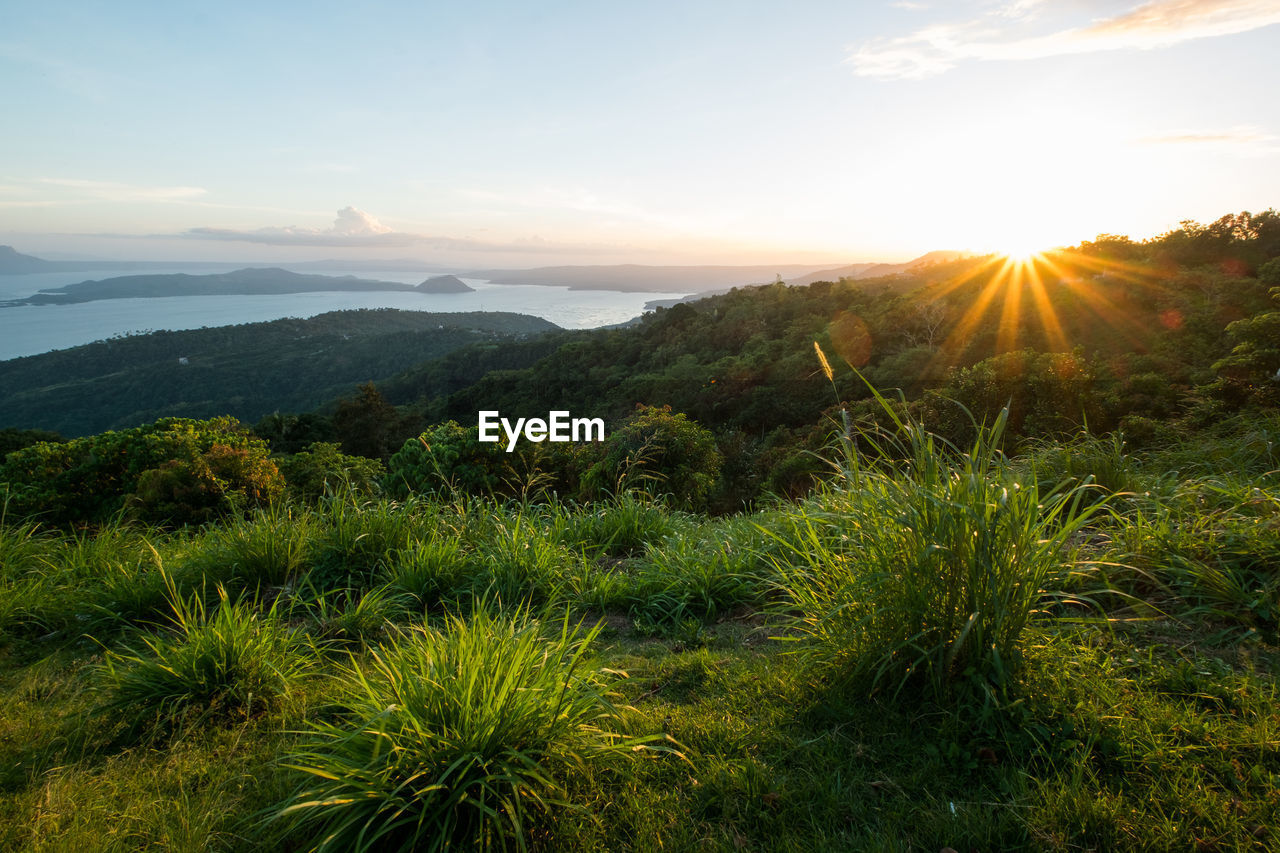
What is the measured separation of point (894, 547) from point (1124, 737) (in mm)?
819

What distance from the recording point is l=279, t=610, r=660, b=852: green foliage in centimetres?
160

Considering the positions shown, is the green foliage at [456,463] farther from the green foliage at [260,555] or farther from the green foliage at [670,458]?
the green foliage at [260,555]

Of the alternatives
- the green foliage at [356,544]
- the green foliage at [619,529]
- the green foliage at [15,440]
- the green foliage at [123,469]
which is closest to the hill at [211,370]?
the green foliage at [15,440]

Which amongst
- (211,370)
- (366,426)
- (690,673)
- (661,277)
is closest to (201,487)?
(690,673)

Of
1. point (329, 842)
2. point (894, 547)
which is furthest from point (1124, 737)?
point (329, 842)

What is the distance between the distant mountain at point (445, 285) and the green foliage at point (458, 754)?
525 ft

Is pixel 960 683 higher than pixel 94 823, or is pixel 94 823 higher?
pixel 960 683

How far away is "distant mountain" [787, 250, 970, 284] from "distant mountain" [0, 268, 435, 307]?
113m

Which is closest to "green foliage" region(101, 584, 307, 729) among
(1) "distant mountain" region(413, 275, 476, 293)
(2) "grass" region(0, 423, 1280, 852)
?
(2) "grass" region(0, 423, 1280, 852)

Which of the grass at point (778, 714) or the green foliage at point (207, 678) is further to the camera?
the green foliage at point (207, 678)

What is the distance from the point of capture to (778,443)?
67.5 feet

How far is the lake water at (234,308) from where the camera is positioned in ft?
314

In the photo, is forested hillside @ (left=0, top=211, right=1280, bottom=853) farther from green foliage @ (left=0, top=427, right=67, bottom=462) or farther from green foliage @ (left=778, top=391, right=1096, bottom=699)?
green foliage @ (left=0, top=427, right=67, bottom=462)

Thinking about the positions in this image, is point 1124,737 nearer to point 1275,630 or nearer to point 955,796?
point 955,796
